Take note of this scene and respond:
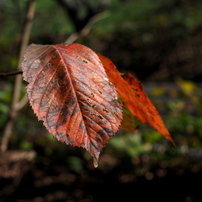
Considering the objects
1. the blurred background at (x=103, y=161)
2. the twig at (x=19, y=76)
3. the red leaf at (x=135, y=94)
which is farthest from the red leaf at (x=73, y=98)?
the twig at (x=19, y=76)

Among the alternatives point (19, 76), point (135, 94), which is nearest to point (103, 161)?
point (19, 76)

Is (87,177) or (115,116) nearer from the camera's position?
(115,116)

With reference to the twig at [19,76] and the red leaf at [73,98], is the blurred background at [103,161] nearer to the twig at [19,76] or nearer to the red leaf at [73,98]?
the twig at [19,76]

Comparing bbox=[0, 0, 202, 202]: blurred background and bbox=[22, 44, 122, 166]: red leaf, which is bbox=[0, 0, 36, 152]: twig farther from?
bbox=[22, 44, 122, 166]: red leaf

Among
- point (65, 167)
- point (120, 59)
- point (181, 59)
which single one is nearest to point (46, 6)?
point (120, 59)

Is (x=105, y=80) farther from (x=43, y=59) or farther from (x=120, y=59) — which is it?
(x=120, y=59)
